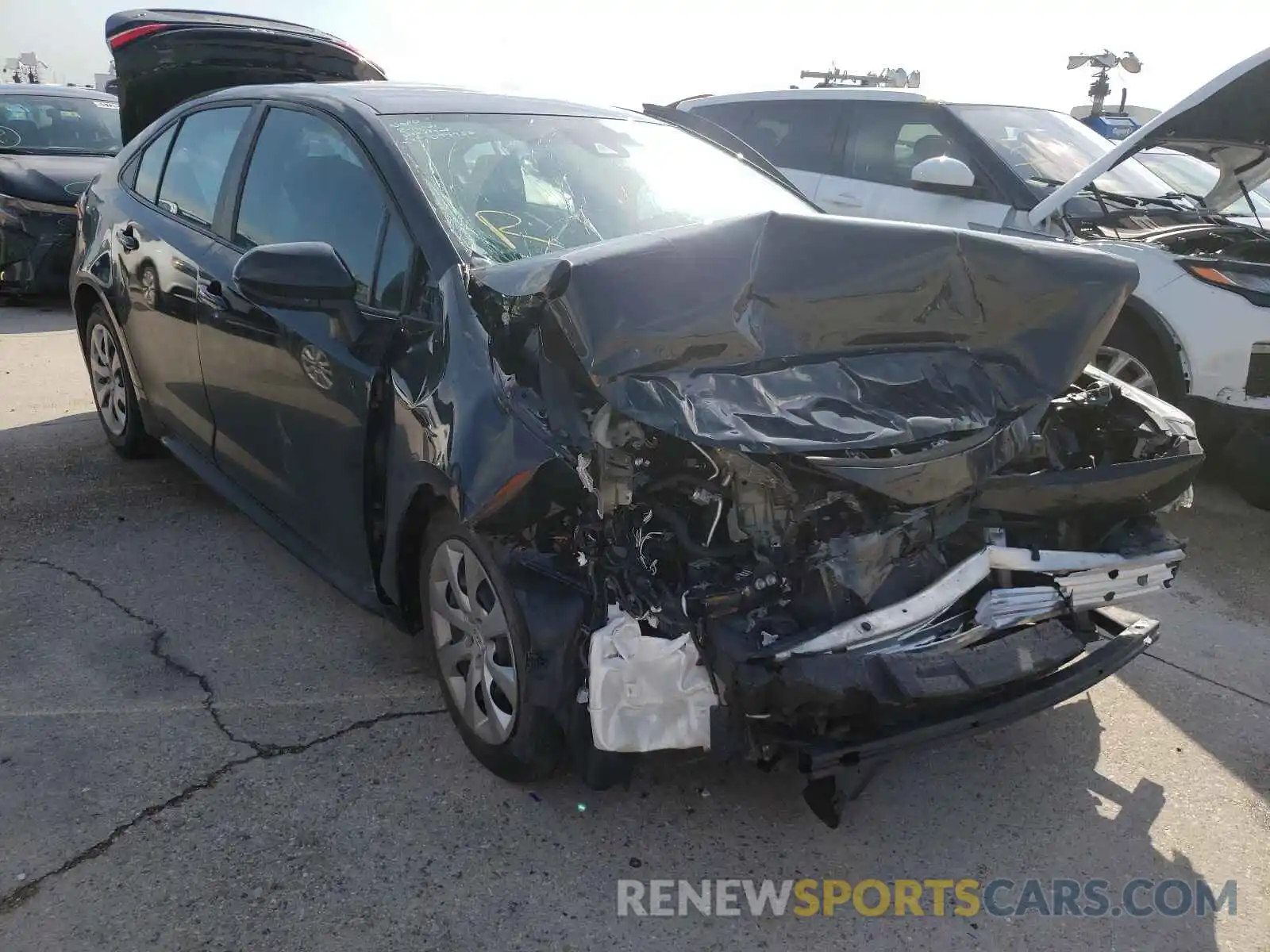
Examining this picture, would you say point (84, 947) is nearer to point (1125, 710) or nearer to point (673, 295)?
point (673, 295)

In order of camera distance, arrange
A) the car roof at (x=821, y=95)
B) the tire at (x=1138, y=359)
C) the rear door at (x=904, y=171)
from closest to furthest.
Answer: the tire at (x=1138, y=359)
the rear door at (x=904, y=171)
the car roof at (x=821, y=95)

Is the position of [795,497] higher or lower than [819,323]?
lower

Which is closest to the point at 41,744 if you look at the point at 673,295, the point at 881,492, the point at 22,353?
the point at 673,295

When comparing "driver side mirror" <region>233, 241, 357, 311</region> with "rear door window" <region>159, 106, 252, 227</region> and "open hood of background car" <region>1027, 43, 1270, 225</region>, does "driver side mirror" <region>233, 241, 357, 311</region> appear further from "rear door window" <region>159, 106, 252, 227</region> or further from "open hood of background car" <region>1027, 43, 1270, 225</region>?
"open hood of background car" <region>1027, 43, 1270, 225</region>

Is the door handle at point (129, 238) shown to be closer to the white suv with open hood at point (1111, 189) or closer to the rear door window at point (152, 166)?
the rear door window at point (152, 166)

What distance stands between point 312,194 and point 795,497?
1.96 metres

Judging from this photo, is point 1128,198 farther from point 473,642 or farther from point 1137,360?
point 473,642

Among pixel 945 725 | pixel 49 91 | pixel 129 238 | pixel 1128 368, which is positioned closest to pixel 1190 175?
pixel 1128 368

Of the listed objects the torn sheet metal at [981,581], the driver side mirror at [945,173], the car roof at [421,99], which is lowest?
the torn sheet metal at [981,581]

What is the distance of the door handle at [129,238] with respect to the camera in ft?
14.3

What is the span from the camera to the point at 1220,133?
4832 millimetres

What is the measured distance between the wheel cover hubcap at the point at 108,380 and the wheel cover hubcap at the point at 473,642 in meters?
2.89

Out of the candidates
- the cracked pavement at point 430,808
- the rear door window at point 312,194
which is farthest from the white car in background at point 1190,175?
the rear door window at point 312,194

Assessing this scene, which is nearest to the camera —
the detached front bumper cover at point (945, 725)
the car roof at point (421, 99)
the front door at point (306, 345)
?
the detached front bumper cover at point (945, 725)
